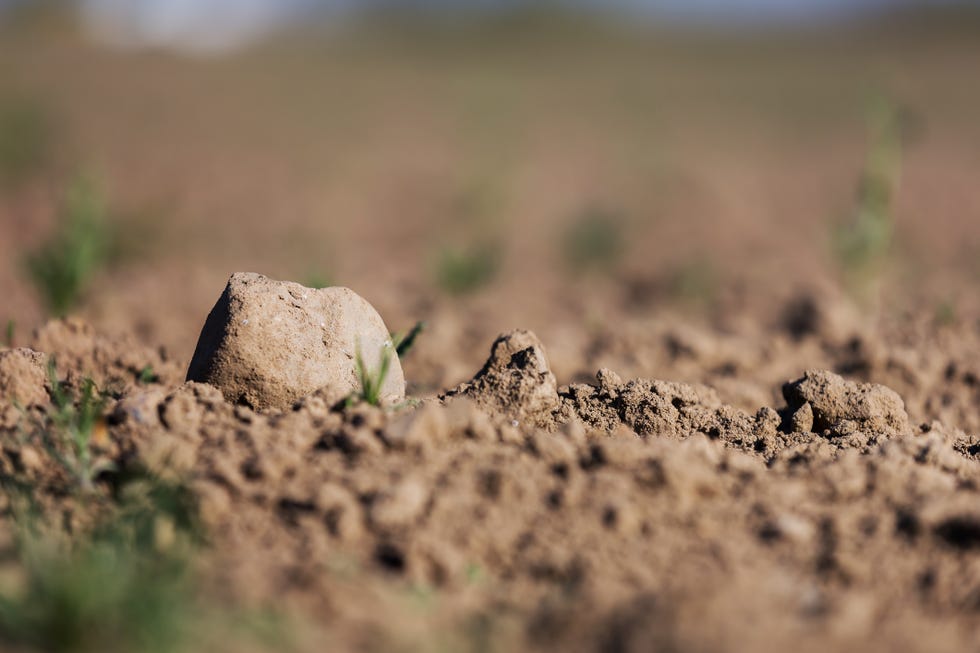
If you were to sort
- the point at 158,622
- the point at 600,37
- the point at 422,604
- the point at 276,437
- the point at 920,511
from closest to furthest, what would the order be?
the point at 158,622
the point at 422,604
the point at 920,511
the point at 276,437
the point at 600,37

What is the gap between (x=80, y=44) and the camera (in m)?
20.4

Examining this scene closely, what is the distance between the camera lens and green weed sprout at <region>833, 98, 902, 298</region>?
497cm

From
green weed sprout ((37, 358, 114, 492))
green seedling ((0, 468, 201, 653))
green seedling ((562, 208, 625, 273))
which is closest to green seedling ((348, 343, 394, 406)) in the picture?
green weed sprout ((37, 358, 114, 492))

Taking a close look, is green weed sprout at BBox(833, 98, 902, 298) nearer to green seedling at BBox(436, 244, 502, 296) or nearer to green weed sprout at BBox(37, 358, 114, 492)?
green seedling at BBox(436, 244, 502, 296)

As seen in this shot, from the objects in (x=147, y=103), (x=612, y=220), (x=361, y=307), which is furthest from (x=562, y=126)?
(x=361, y=307)

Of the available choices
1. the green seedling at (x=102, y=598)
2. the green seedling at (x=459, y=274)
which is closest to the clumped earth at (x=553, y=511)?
the green seedling at (x=102, y=598)

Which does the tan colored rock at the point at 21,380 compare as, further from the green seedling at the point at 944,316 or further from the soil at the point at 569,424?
the green seedling at the point at 944,316

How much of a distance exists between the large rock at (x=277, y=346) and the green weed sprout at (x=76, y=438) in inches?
12.7

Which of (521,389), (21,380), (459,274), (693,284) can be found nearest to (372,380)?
(521,389)

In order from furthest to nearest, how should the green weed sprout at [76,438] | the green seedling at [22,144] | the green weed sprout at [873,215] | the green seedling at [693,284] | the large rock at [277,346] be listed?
the green seedling at [22,144], the green seedling at [693,284], the green weed sprout at [873,215], the large rock at [277,346], the green weed sprout at [76,438]

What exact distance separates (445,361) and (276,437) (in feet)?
5.39

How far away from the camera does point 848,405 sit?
292cm

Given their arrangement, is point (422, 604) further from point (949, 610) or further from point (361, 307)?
point (361, 307)

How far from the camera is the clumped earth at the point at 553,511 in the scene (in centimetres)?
178
